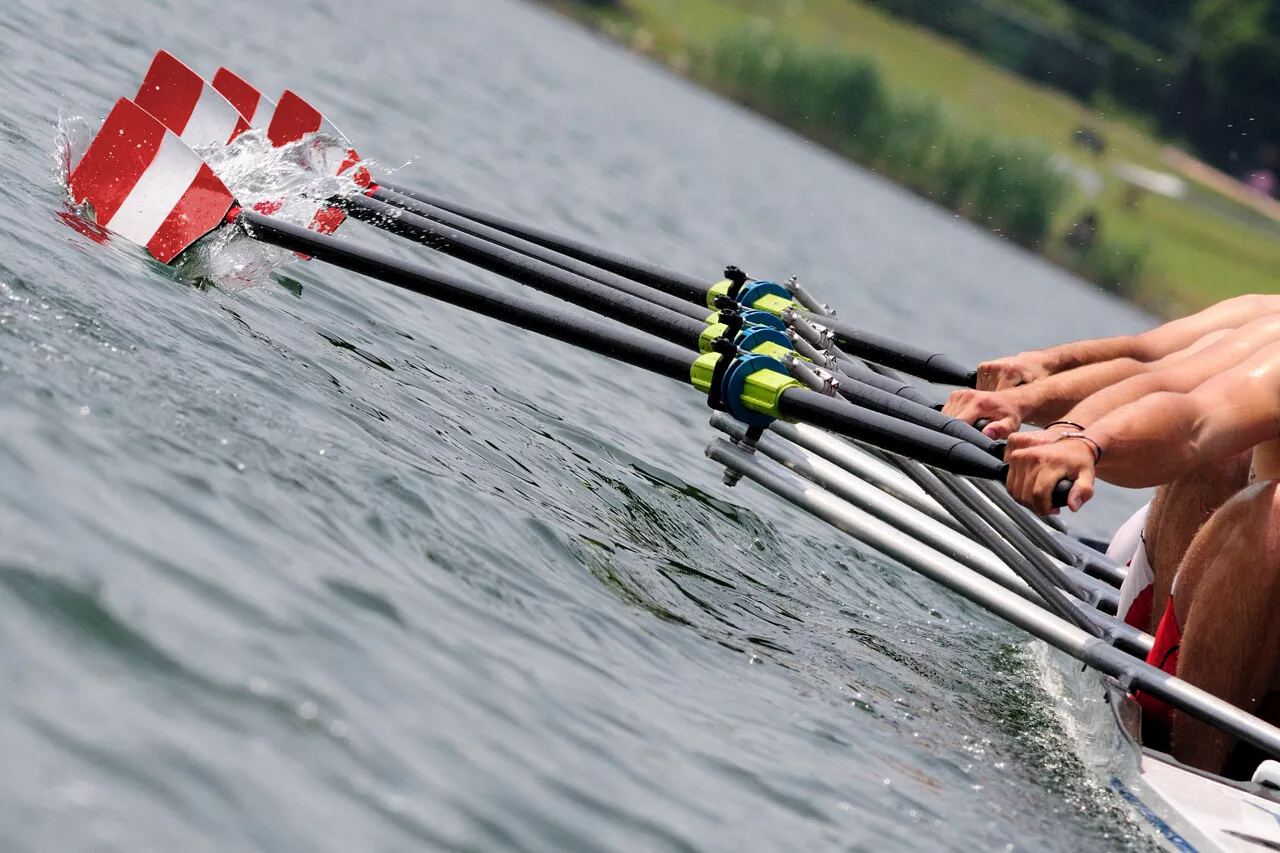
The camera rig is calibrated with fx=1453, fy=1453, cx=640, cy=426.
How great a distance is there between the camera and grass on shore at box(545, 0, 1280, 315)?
4388 cm

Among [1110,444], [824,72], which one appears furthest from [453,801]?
[824,72]

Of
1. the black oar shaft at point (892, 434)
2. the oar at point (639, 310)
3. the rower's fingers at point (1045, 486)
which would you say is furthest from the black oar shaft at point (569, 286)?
the rower's fingers at point (1045, 486)

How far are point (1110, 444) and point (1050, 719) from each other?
4.29 feet

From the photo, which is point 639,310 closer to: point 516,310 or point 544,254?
point 516,310

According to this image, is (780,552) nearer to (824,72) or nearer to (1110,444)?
(1110,444)

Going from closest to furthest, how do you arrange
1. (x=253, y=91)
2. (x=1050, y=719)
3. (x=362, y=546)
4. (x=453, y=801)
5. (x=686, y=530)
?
(x=453, y=801), (x=362, y=546), (x=1050, y=719), (x=686, y=530), (x=253, y=91)

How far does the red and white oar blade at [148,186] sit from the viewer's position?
5.31m

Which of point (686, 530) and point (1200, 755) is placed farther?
point (686, 530)

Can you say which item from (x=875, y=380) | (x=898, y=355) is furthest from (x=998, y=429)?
(x=898, y=355)

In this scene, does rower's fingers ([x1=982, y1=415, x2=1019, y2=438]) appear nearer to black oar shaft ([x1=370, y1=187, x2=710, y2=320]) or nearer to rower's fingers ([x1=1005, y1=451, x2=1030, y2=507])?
rower's fingers ([x1=1005, y1=451, x2=1030, y2=507])

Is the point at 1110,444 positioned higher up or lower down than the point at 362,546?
higher up

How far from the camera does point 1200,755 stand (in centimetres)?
427

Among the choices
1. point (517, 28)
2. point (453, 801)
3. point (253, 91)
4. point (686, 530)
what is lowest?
point (453, 801)

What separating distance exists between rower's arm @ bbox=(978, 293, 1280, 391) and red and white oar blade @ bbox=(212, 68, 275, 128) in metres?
3.69
